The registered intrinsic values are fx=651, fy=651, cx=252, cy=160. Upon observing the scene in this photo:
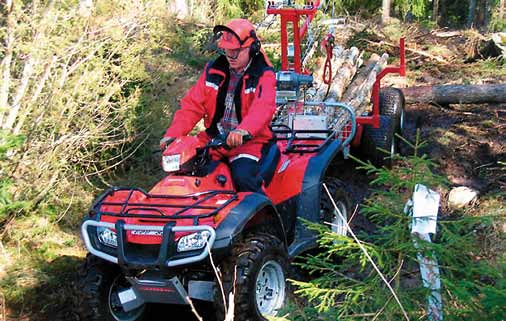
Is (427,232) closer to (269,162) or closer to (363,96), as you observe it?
(269,162)

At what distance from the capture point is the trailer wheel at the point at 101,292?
174 inches

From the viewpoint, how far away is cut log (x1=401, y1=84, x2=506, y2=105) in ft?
32.0

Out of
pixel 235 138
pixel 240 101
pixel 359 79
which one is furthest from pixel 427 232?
pixel 359 79

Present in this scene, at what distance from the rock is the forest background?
317 centimetres

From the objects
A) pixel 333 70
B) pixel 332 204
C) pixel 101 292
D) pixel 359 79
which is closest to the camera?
pixel 101 292

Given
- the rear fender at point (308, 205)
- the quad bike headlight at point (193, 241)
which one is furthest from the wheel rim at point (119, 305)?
the rear fender at point (308, 205)

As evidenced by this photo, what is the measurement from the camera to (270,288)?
15.4ft

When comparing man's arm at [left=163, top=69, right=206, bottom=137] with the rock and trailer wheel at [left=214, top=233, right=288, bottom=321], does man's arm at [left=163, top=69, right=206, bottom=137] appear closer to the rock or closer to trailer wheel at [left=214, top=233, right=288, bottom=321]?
trailer wheel at [left=214, top=233, right=288, bottom=321]

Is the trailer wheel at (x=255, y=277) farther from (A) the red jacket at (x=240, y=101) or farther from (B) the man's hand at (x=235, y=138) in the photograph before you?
(A) the red jacket at (x=240, y=101)

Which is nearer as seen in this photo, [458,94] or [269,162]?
[269,162]

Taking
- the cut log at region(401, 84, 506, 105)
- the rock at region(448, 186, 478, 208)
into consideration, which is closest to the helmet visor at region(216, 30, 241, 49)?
the rock at region(448, 186, 478, 208)

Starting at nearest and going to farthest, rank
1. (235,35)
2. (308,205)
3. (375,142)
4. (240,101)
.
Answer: (235,35)
(240,101)
(308,205)
(375,142)

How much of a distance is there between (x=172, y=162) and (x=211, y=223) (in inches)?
27.7


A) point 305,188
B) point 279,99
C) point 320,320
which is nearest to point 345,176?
point 279,99
